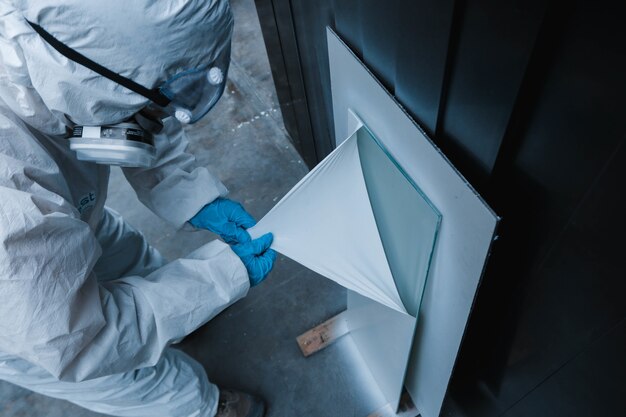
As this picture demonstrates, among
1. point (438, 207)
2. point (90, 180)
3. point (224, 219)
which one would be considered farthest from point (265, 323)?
point (438, 207)

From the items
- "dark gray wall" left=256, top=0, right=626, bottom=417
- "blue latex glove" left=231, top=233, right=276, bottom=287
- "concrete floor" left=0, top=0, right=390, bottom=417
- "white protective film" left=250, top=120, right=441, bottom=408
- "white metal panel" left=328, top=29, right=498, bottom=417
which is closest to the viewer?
"dark gray wall" left=256, top=0, right=626, bottom=417

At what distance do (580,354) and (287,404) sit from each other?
131cm

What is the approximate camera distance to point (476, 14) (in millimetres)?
548

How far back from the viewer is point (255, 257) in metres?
1.27

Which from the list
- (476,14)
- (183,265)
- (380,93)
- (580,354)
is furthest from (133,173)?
(580,354)

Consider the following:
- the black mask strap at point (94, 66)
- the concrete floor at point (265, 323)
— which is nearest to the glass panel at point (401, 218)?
the black mask strap at point (94, 66)

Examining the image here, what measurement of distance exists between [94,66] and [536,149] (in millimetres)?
850

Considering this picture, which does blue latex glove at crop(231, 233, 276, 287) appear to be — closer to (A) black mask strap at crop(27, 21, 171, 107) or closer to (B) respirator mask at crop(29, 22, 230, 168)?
(B) respirator mask at crop(29, 22, 230, 168)

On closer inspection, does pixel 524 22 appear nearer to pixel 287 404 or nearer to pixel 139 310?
pixel 139 310

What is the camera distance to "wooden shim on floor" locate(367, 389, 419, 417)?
159 cm

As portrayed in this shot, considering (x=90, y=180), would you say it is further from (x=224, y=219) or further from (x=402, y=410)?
(x=402, y=410)

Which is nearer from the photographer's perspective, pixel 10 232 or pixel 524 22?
pixel 524 22

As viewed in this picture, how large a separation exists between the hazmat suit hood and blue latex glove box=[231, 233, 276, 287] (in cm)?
52

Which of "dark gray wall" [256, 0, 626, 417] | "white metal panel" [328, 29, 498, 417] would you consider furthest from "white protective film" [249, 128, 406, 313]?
"dark gray wall" [256, 0, 626, 417]
